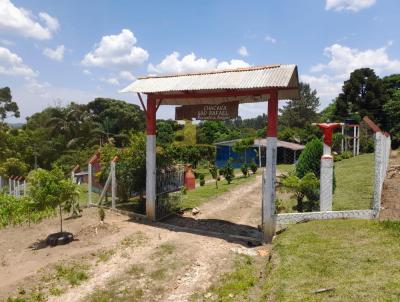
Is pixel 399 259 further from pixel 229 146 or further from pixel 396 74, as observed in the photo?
pixel 396 74

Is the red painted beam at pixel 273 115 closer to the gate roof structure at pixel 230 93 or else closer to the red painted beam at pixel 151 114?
the gate roof structure at pixel 230 93

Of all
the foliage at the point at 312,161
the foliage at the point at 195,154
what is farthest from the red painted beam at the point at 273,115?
the foliage at the point at 195,154

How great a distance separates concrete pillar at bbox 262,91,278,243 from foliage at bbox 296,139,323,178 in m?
3.79

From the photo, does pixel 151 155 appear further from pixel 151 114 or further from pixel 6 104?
pixel 6 104

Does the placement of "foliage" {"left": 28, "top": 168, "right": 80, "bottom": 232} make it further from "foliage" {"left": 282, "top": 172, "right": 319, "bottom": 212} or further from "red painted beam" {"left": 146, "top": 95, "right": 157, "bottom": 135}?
"foliage" {"left": 282, "top": 172, "right": 319, "bottom": 212}

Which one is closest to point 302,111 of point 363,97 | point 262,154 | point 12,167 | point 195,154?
point 363,97

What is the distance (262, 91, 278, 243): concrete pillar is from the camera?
9109 mm

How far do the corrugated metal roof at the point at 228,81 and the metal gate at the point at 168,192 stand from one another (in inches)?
103

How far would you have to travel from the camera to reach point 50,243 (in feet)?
31.2

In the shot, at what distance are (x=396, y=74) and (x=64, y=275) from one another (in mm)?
47901

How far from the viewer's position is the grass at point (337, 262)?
5.29m

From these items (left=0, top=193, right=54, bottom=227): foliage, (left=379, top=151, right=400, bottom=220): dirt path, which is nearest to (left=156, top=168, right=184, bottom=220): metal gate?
(left=0, top=193, right=54, bottom=227): foliage

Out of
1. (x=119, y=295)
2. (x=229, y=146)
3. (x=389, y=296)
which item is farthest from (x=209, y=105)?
(x=229, y=146)

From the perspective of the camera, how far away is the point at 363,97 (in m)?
42.6
